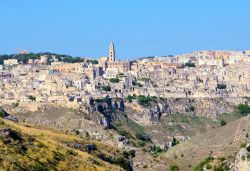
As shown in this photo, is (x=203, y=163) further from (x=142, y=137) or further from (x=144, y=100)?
(x=144, y=100)

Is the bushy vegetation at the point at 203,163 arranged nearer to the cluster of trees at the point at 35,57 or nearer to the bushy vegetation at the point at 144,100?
the bushy vegetation at the point at 144,100

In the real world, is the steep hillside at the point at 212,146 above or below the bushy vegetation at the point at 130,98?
below

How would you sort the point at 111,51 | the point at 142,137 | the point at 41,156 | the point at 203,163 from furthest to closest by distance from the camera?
the point at 111,51, the point at 142,137, the point at 203,163, the point at 41,156

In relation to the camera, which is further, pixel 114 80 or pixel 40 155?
pixel 114 80

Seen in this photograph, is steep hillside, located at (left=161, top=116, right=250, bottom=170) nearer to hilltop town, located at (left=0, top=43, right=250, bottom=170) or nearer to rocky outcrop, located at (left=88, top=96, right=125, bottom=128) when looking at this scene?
hilltop town, located at (left=0, top=43, right=250, bottom=170)

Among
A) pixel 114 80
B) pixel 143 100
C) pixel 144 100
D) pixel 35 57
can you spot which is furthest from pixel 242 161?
pixel 35 57

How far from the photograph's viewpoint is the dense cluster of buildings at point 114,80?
110m

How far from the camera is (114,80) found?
12838 centimetres

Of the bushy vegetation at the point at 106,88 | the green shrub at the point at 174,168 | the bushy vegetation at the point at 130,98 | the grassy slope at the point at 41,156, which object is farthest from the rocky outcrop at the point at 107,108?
the grassy slope at the point at 41,156

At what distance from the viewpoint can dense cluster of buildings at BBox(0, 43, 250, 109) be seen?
110 metres

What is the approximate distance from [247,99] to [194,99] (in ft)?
27.2

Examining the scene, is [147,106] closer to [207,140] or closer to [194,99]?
[194,99]

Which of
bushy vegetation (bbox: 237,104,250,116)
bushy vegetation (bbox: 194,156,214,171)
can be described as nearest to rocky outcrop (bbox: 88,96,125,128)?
bushy vegetation (bbox: 237,104,250,116)

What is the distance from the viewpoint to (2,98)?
109375 millimetres
